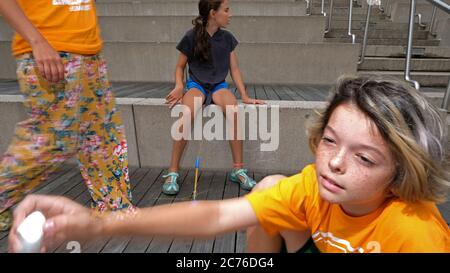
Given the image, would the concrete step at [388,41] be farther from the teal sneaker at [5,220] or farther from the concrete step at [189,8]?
A: the teal sneaker at [5,220]

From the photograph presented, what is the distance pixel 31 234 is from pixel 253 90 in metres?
2.68

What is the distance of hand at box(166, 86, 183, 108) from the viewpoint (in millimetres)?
2178

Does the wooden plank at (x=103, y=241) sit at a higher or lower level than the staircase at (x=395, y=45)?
lower

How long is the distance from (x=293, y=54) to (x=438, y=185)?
2.85 metres

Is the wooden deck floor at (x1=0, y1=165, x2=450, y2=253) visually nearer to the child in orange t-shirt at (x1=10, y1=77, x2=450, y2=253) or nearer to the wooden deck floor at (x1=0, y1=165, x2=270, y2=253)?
the wooden deck floor at (x1=0, y1=165, x2=270, y2=253)

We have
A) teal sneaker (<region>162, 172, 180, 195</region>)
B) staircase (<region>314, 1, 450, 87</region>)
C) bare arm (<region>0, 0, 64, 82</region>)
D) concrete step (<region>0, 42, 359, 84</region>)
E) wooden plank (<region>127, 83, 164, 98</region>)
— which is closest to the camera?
bare arm (<region>0, 0, 64, 82</region>)

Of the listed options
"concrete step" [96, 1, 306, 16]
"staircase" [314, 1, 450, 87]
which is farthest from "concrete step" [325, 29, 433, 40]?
"concrete step" [96, 1, 306, 16]

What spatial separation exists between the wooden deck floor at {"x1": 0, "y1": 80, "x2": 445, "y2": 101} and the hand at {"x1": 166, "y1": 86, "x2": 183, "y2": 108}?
0.56 metres

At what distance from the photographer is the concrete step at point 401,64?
353cm

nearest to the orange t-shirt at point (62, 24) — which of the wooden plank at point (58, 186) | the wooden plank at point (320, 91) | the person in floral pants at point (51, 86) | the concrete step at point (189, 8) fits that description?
the person in floral pants at point (51, 86)

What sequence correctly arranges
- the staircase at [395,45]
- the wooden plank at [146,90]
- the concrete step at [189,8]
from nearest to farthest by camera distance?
1. the wooden plank at [146,90]
2. the staircase at [395,45]
3. the concrete step at [189,8]

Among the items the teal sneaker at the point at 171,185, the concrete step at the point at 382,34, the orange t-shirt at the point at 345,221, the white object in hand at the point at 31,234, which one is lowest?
the teal sneaker at the point at 171,185

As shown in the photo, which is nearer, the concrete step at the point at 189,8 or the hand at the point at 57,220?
the hand at the point at 57,220

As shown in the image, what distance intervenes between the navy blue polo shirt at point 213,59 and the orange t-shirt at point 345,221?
1512mm
